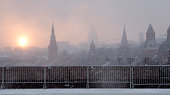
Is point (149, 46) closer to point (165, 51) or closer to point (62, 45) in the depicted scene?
point (165, 51)

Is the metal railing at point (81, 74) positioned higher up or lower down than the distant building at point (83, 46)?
lower down

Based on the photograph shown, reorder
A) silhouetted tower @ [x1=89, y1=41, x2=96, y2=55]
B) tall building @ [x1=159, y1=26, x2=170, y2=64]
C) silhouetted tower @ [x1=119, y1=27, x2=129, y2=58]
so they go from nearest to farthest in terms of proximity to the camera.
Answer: silhouetted tower @ [x1=119, y1=27, x2=129, y2=58] < silhouetted tower @ [x1=89, y1=41, x2=96, y2=55] < tall building @ [x1=159, y1=26, x2=170, y2=64]

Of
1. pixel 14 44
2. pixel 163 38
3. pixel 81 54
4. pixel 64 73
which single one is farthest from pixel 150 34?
pixel 14 44

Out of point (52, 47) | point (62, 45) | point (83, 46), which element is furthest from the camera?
point (83, 46)

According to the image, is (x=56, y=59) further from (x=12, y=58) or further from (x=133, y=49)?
(x=133, y=49)

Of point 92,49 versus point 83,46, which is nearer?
point 83,46

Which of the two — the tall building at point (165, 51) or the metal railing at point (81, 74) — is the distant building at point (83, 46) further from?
the tall building at point (165, 51)

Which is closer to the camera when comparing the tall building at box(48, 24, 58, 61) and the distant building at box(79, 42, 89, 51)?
the tall building at box(48, 24, 58, 61)

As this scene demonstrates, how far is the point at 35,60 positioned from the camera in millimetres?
10781

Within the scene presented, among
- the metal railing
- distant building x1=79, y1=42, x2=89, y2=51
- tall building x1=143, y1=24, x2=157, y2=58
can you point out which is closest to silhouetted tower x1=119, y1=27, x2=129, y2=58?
tall building x1=143, y1=24, x2=157, y2=58

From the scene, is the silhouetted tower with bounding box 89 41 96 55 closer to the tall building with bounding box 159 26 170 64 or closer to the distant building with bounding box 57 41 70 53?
the distant building with bounding box 57 41 70 53

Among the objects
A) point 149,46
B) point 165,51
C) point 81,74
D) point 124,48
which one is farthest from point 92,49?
point 165,51

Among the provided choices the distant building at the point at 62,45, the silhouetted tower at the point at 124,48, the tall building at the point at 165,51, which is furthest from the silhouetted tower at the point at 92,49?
the tall building at the point at 165,51

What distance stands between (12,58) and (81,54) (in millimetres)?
4116
